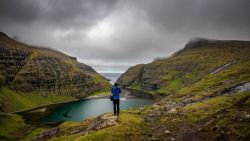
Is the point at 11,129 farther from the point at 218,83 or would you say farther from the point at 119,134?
the point at 119,134

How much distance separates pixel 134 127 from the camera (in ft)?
82.4

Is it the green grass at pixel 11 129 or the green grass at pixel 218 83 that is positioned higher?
the green grass at pixel 218 83

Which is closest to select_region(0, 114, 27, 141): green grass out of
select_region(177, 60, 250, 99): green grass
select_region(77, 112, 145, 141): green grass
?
select_region(177, 60, 250, 99): green grass

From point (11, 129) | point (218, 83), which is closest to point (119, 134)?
point (218, 83)

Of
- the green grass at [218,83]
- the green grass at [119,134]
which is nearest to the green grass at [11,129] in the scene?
the green grass at [218,83]

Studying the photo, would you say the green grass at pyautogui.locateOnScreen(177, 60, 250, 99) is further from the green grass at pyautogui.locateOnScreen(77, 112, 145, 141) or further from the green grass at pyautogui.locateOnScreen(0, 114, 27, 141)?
the green grass at pyautogui.locateOnScreen(0, 114, 27, 141)

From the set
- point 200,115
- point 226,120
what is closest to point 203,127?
point 226,120

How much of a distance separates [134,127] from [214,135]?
9.76m

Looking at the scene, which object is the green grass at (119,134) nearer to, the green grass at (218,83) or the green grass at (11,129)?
the green grass at (218,83)

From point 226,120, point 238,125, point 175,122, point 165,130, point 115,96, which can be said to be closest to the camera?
point 238,125

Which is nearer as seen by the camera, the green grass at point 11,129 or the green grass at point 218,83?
the green grass at point 218,83

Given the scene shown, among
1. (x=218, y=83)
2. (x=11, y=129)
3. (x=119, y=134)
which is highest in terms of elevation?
(x=218, y=83)

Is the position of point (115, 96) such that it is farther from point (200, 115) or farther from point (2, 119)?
point (2, 119)

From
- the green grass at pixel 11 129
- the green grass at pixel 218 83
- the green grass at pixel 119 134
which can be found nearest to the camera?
the green grass at pixel 119 134
